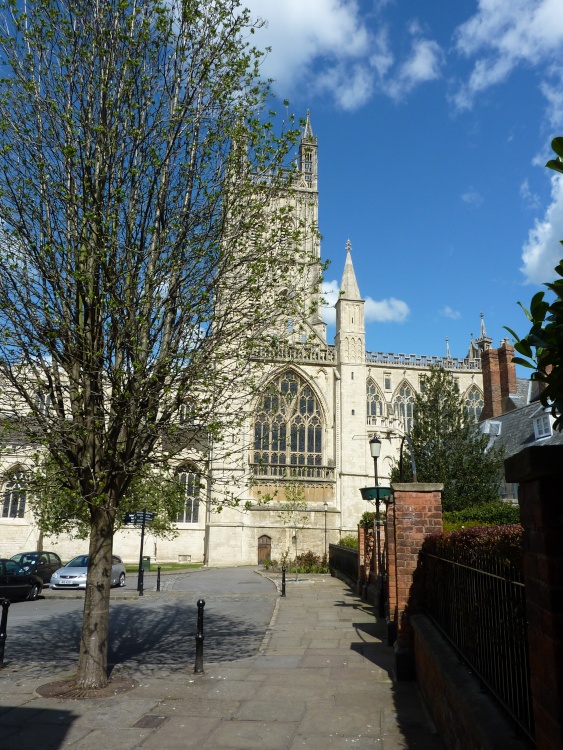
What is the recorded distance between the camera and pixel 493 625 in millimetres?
4039

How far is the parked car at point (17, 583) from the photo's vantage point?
58.3 ft

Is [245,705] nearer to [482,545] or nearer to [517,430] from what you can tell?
[482,545]

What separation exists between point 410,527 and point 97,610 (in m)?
4.51

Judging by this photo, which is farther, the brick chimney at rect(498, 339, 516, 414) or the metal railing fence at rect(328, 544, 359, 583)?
the brick chimney at rect(498, 339, 516, 414)

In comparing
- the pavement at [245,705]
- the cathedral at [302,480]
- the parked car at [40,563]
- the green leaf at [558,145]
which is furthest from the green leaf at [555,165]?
the cathedral at [302,480]

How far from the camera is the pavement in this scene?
565cm

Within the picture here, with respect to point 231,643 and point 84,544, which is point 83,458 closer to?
point 231,643

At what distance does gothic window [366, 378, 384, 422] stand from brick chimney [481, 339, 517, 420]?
13418 mm

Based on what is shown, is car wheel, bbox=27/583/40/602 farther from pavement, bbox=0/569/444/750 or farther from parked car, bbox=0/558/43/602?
pavement, bbox=0/569/444/750

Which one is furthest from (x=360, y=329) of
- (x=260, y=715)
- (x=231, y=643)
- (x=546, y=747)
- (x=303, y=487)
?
(x=546, y=747)

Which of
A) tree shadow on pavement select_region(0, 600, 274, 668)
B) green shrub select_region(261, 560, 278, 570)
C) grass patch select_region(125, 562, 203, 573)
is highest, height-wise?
tree shadow on pavement select_region(0, 600, 274, 668)

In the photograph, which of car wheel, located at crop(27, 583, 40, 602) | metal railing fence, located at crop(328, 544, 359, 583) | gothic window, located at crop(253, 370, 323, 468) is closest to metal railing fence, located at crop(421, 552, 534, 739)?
metal railing fence, located at crop(328, 544, 359, 583)

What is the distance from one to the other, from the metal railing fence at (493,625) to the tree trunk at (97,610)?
453cm

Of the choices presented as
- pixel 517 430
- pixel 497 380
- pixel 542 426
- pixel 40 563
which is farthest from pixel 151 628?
pixel 497 380
